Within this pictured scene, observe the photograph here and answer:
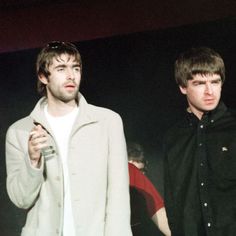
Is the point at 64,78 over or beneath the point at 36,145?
over

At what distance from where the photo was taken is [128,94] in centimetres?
191

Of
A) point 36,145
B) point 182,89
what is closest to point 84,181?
point 36,145

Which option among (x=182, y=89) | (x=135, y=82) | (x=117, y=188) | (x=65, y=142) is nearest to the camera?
(x=117, y=188)

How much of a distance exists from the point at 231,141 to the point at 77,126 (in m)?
0.59

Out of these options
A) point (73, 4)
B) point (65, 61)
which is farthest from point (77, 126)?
point (73, 4)

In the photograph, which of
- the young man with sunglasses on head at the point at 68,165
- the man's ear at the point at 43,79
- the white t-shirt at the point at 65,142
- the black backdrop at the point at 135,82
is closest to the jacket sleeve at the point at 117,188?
the young man with sunglasses on head at the point at 68,165

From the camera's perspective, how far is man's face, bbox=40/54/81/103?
1.71m

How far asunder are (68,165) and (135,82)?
515 millimetres

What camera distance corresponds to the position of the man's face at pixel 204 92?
165 cm

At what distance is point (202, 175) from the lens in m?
1.58

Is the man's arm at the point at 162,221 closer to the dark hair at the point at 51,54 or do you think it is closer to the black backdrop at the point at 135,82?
the black backdrop at the point at 135,82

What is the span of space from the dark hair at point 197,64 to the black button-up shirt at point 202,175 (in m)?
0.15

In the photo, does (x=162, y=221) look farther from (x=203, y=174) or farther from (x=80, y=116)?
(x=80, y=116)

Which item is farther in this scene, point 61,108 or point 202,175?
point 61,108
